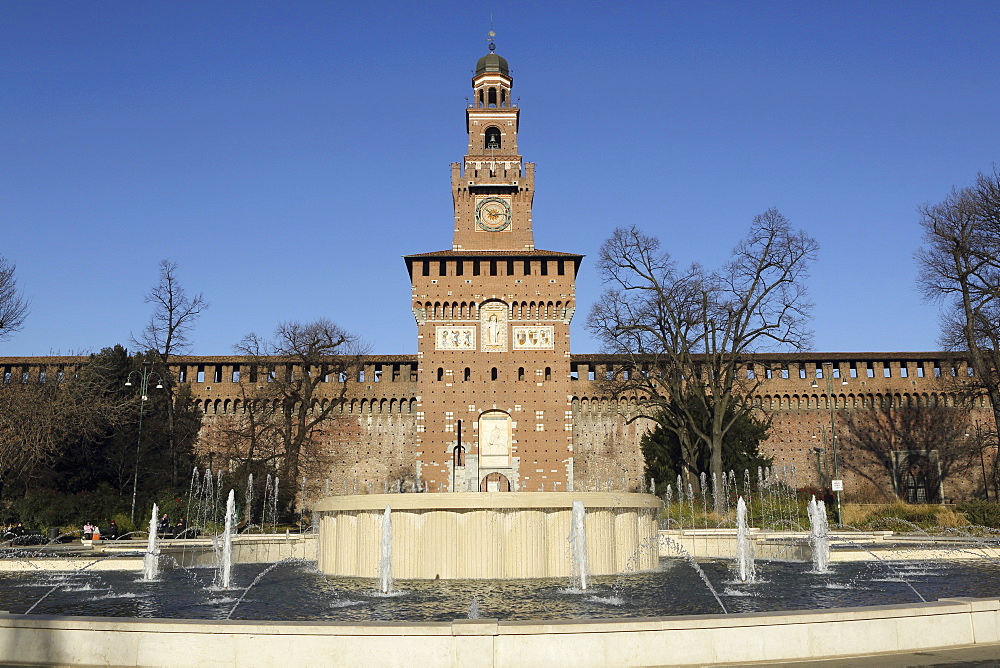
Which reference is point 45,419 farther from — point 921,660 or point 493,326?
point 921,660

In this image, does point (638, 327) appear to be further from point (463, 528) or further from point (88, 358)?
point (88, 358)

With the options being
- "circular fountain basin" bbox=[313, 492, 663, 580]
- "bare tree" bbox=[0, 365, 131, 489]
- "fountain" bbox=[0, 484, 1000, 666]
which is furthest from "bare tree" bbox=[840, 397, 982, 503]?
"bare tree" bbox=[0, 365, 131, 489]

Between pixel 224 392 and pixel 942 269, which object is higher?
pixel 942 269

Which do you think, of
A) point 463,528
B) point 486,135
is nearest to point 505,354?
point 486,135

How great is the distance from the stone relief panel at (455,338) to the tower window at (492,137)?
400 inches

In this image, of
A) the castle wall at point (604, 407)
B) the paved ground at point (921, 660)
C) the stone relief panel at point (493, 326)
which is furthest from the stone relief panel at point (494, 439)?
the paved ground at point (921, 660)

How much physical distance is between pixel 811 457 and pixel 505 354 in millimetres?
16440

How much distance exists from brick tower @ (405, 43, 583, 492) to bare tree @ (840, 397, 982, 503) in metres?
15.7

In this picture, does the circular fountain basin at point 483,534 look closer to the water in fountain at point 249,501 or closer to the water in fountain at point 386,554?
→ the water in fountain at point 386,554

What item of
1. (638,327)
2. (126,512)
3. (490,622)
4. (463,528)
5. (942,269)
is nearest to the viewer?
Answer: (490,622)

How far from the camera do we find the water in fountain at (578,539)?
38.2 ft

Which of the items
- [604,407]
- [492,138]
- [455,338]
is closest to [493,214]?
[492,138]

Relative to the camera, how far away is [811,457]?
3988 cm

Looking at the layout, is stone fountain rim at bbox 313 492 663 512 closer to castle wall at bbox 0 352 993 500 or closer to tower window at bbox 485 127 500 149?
castle wall at bbox 0 352 993 500
